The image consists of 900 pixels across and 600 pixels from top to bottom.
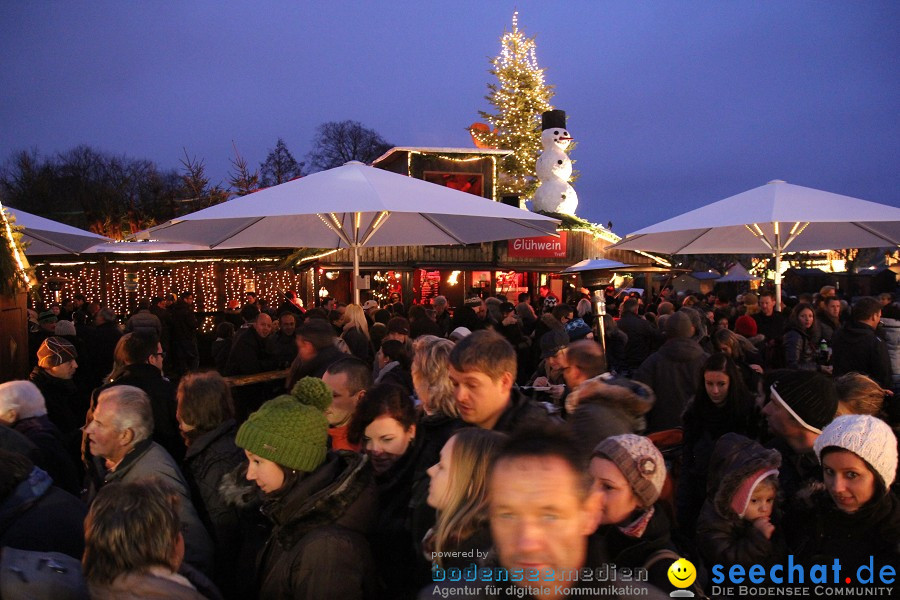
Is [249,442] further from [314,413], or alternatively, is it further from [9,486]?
[9,486]

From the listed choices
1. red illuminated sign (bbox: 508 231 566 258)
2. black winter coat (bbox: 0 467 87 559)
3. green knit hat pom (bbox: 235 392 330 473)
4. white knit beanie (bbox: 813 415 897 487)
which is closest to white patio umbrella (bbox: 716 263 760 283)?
red illuminated sign (bbox: 508 231 566 258)

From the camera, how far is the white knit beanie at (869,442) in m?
2.60

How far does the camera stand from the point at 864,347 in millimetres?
6008

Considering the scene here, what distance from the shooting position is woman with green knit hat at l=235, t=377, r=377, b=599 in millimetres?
2479

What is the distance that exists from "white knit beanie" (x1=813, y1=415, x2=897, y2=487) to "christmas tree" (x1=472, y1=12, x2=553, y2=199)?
26853 millimetres

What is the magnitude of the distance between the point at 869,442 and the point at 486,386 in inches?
63.6

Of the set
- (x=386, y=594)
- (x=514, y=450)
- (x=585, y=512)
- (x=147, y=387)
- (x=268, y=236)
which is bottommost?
(x=386, y=594)

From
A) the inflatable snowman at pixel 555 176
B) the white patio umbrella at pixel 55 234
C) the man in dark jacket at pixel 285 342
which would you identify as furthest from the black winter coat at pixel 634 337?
the inflatable snowman at pixel 555 176

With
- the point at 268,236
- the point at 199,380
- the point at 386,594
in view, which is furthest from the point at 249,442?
the point at 268,236

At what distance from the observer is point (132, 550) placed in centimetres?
214

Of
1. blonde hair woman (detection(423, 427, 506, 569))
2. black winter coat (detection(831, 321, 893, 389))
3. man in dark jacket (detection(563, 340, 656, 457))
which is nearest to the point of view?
blonde hair woman (detection(423, 427, 506, 569))

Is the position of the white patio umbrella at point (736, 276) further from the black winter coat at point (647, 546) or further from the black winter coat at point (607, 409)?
the black winter coat at point (647, 546)

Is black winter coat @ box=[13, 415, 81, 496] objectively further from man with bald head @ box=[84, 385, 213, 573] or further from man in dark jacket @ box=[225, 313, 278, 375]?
man in dark jacket @ box=[225, 313, 278, 375]

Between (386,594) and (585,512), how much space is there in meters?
1.48
